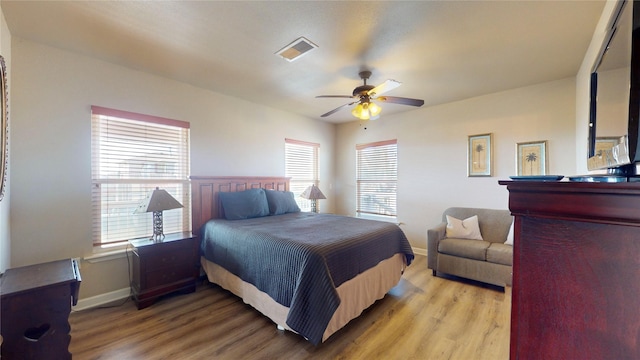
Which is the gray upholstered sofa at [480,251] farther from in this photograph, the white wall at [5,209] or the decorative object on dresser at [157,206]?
the white wall at [5,209]

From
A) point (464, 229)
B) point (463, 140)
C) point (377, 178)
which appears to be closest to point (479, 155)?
point (463, 140)

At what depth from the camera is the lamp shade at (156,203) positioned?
253 centimetres

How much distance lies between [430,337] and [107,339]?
268cm

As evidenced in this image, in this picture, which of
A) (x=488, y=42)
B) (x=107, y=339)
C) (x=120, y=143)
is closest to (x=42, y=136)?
(x=120, y=143)

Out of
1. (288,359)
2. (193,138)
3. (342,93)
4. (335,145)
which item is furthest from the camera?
(335,145)

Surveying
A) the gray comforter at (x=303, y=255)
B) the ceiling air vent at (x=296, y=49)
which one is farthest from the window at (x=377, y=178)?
the ceiling air vent at (x=296, y=49)

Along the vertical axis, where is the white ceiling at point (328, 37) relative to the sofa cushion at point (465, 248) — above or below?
above

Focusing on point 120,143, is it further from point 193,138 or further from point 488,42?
point 488,42

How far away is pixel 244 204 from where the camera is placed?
11.0 feet

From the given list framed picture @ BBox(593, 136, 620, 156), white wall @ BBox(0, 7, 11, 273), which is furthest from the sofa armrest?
white wall @ BBox(0, 7, 11, 273)

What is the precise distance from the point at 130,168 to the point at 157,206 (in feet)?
2.12

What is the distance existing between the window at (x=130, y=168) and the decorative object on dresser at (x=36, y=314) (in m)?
Result: 1.00

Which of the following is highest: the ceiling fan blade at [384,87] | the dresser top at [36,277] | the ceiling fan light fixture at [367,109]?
the ceiling fan blade at [384,87]

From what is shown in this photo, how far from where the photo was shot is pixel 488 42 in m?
2.21
